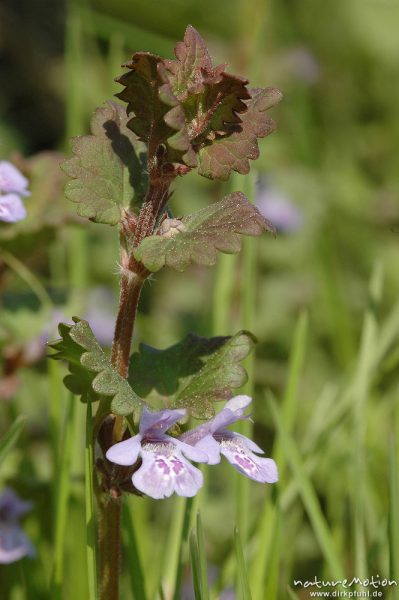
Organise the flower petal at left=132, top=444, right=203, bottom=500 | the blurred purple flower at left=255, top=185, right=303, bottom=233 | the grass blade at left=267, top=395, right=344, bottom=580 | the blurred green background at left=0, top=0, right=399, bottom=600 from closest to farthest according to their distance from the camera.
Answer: the flower petal at left=132, top=444, right=203, bottom=500 < the grass blade at left=267, top=395, right=344, bottom=580 < the blurred green background at left=0, top=0, right=399, bottom=600 < the blurred purple flower at left=255, top=185, right=303, bottom=233

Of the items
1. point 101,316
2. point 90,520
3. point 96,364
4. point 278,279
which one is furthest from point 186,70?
point 278,279

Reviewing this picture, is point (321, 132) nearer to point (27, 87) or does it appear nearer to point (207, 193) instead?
point (207, 193)

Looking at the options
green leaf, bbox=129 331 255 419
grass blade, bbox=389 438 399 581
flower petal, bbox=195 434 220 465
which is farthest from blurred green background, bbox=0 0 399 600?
flower petal, bbox=195 434 220 465

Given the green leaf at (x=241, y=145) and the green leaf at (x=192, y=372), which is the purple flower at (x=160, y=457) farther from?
the green leaf at (x=241, y=145)

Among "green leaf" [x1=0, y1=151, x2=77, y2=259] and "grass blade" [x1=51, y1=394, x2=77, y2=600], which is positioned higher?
"green leaf" [x1=0, y1=151, x2=77, y2=259]

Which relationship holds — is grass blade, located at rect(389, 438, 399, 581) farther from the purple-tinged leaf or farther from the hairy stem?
the purple-tinged leaf
